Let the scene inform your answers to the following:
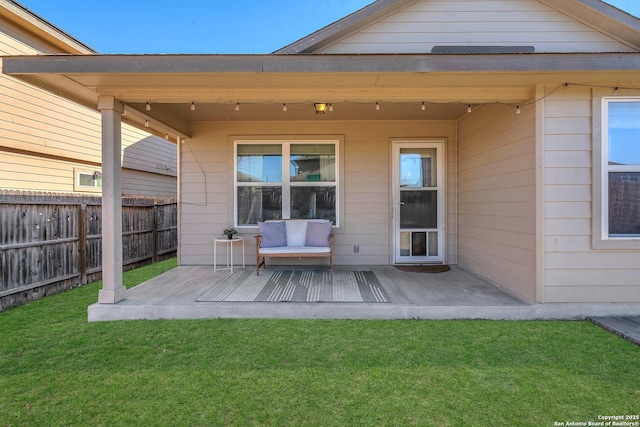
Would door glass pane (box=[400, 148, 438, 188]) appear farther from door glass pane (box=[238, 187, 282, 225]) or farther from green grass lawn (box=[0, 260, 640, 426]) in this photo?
green grass lawn (box=[0, 260, 640, 426])

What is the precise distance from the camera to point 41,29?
513 centimetres

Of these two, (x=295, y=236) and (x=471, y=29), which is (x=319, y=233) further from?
(x=471, y=29)

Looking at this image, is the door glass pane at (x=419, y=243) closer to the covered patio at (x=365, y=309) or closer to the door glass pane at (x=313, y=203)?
the door glass pane at (x=313, y=203)

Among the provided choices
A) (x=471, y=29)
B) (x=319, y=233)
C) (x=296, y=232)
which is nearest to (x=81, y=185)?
(x=296, y=232)

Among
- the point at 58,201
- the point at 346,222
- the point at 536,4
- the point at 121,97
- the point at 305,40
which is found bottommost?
the point at 346,222

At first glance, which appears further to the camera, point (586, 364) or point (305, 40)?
point (305, 40)

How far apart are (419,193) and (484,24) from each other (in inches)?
97.1

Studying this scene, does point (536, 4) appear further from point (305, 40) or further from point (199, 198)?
point (199, 198)

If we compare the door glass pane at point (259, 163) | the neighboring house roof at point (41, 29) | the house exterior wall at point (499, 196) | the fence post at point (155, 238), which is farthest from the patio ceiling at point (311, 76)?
the fence post at point (155, 238)

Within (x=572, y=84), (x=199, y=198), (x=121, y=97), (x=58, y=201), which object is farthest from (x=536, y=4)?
(x=58, y=201)

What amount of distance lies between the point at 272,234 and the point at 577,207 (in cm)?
370

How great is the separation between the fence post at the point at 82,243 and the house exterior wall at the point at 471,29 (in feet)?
13.6

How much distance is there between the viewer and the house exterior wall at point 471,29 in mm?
3973

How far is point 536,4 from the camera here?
13.2ft
